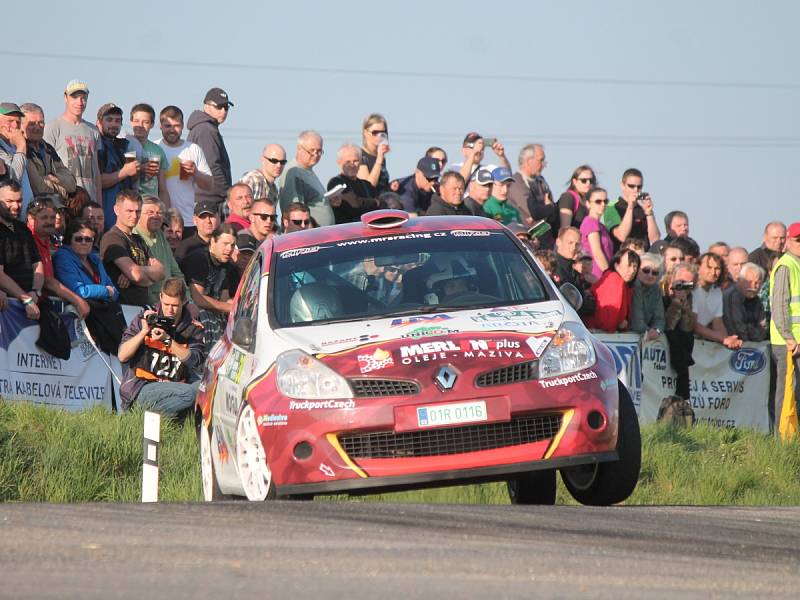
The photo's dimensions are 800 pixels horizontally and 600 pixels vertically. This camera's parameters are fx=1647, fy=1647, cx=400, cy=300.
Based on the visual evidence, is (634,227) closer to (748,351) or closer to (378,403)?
(748,351)

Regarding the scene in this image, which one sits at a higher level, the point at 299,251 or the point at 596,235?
the point at 596,235

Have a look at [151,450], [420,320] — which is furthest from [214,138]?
[420,320]

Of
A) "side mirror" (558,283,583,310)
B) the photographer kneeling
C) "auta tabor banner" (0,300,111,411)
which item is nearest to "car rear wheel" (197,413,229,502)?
"side mirror" (558,283,583,310)

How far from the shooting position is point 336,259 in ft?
33.1

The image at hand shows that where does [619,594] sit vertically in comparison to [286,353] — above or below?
below

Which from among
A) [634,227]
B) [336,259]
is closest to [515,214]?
[634,227]

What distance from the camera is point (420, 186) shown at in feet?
63.2

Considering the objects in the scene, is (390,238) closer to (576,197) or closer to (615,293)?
(615,293)

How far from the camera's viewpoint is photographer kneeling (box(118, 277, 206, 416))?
13203 millimetres

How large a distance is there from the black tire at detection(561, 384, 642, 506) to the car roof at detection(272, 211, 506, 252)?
162 centimetres

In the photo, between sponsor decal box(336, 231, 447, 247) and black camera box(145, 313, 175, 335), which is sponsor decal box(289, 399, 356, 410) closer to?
sponsor decal box(336, 231, 447, 247)

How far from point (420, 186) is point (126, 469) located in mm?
7712

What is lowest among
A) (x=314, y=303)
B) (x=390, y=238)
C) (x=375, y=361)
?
(x=375, y=361)

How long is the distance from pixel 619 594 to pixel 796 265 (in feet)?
41.7
